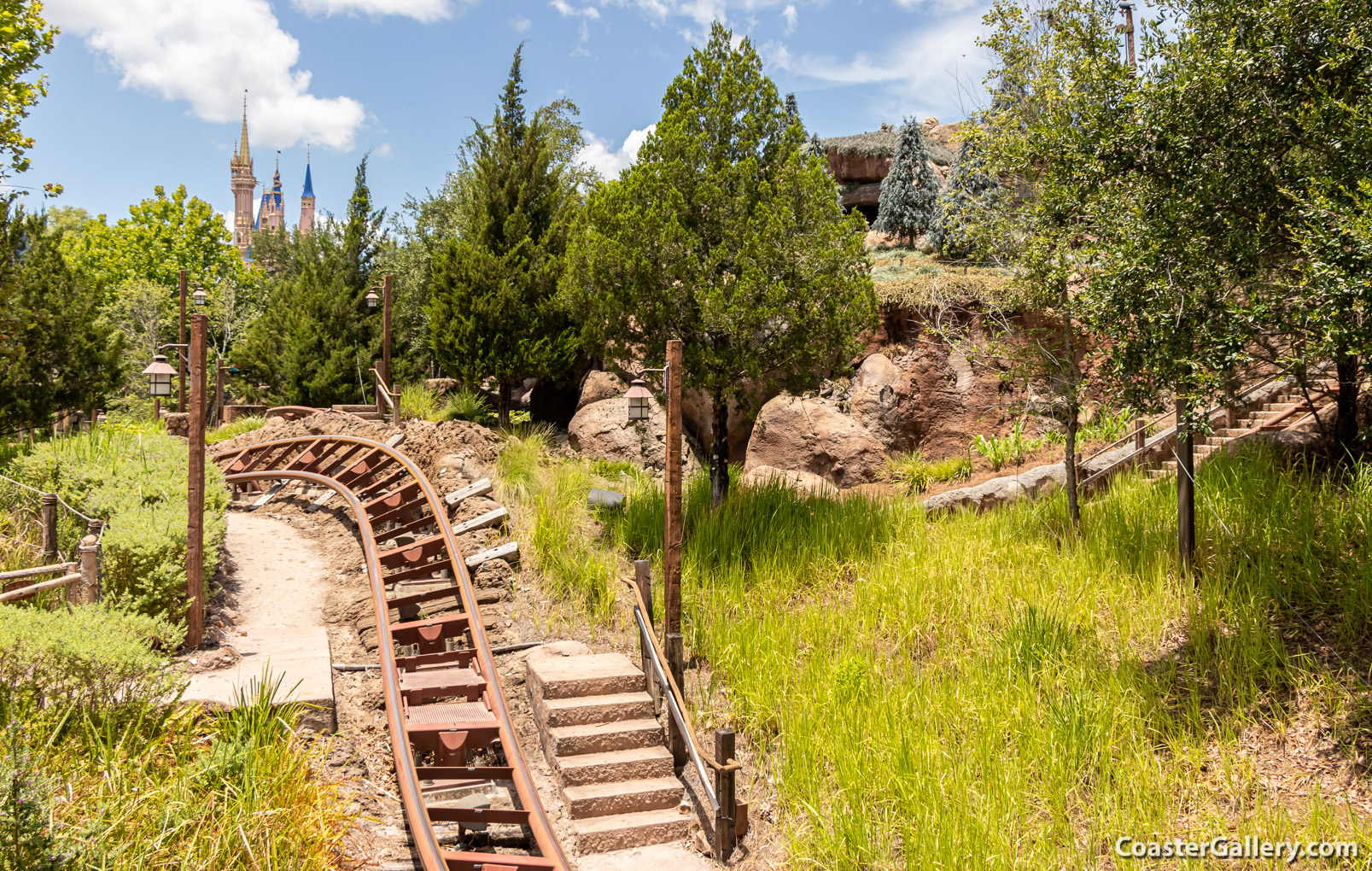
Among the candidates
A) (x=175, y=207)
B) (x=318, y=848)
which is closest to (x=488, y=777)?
(x=318, y=848)

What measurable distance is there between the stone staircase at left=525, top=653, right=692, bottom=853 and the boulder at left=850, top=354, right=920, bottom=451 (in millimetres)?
10333

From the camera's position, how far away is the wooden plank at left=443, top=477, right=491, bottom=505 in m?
12.9

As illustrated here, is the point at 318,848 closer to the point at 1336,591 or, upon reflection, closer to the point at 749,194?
the point at 1336,591

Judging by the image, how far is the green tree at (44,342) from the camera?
51.0ft

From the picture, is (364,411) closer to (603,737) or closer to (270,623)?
(270,623)

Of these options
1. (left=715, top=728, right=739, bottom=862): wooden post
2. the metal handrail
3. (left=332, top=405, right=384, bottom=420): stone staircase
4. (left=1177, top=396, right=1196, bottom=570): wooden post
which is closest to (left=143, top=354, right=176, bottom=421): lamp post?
the metal handrail

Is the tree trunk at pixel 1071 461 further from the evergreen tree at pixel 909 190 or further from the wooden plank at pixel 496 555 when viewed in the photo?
the evergreen tree at pixel 909 190

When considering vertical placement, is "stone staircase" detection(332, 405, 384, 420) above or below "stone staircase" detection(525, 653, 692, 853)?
above

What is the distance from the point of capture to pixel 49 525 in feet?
28.8

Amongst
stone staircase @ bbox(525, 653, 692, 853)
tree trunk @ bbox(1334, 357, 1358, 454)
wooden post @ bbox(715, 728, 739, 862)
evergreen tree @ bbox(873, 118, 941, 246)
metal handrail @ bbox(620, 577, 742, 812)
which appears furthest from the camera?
evergreen tree @ bbox(873, 118, 941, 246)

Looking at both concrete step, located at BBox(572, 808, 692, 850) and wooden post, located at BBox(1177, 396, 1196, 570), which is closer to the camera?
concrete step, located at BBox(572, 808, 692, 850)

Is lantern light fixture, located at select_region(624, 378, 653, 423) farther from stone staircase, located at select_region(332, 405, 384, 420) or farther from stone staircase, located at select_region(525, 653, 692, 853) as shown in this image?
stone staircase, located at select_region(332, 405, 384, 420)

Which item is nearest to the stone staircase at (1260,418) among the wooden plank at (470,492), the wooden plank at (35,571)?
the wooden plank at (470,492)

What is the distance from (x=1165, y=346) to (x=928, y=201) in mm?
23338
